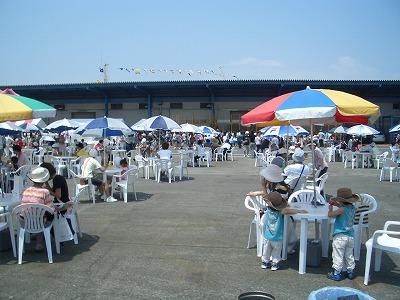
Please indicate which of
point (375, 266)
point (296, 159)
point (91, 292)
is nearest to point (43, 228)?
point (91, 292)

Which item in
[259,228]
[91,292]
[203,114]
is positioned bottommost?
[91,292]

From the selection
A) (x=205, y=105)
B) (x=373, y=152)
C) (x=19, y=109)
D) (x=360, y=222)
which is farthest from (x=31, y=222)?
(x=205, y=105)

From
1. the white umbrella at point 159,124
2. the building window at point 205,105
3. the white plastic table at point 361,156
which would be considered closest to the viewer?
the white umbrella at point 159,124

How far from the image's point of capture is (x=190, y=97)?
41.2 metres

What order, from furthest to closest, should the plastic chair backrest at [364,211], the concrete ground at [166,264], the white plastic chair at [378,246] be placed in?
1. the plastic chair backrest at [364,211]
2. the white plastic chair at [378,246]
3. the concrete ground at [166,264]

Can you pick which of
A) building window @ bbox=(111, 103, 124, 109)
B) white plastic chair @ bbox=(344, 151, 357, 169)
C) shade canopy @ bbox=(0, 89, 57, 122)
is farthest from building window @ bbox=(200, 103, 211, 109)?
shade canopy @ bbox=(0, 89, 57, 122)

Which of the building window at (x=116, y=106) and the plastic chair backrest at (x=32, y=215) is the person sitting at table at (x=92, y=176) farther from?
the building window at (x=116, y=106)

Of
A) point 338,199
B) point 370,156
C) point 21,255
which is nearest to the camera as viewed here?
point 338,199

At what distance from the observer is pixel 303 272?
4840 mm

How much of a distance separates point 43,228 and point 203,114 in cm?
3622

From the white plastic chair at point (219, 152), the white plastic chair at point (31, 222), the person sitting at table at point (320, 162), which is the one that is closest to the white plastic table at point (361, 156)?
the white plastic chair at point (219, 152)

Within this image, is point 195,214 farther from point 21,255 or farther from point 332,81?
point 332,81

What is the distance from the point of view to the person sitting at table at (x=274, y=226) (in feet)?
16.0

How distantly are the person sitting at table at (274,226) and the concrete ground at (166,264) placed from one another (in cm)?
20
